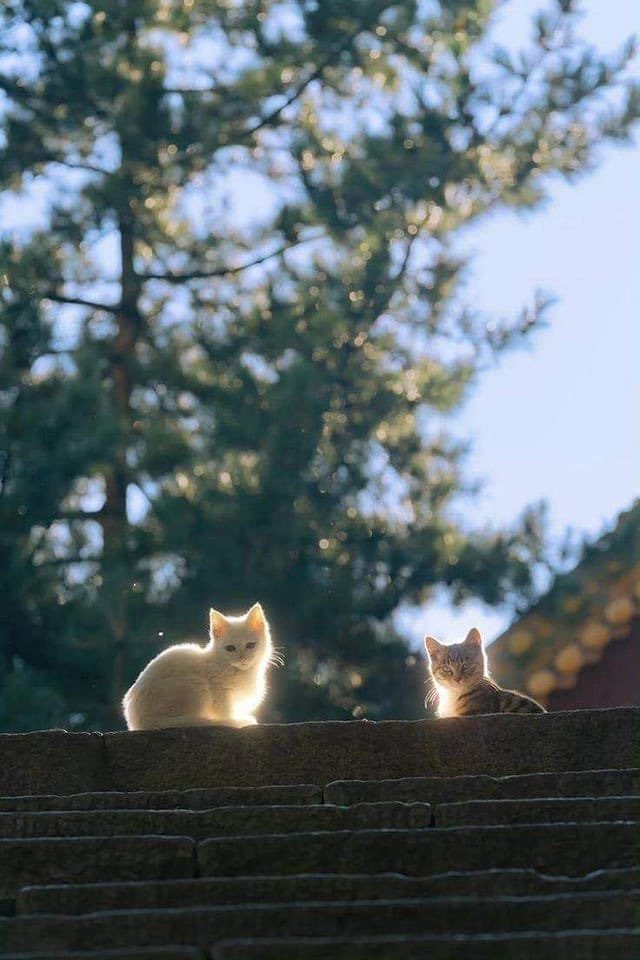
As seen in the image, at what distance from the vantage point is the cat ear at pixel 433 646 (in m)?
6.69

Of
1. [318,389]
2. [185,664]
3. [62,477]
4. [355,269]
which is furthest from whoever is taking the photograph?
[355,269]

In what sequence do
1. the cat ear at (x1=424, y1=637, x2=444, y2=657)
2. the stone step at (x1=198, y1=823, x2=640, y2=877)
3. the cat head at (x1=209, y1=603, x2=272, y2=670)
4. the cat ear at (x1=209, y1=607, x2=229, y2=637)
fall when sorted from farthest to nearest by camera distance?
the cat ear at (x1=424, y1=637, x2=444, y2=657) < the cat ear at (x1=209, y1=607, x2=229, y2=637) < the cat head at (x1=209, y1=603, x2=272, y2=670) < the stone step at (x1=198, y1=823, x2=640, y2=877)

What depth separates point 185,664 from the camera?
230 inches

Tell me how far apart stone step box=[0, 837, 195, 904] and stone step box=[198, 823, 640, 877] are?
0.07 meters

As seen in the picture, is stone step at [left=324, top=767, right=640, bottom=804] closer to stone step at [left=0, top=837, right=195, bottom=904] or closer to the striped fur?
stone step at [left=0, top=837, right=195, bottom=904]

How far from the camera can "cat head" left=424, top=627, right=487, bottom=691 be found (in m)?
6.41

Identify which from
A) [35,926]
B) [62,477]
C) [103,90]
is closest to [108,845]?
[35,926]

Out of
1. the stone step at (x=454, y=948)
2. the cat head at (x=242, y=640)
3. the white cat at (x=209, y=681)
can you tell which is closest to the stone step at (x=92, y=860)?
the stone step at (x=454, y=948)

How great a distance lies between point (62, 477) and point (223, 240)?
157 inches

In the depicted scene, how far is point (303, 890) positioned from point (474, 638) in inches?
139

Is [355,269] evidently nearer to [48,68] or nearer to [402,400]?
[402,400]

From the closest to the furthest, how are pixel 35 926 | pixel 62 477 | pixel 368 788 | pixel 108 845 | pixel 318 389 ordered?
pixel 35 926, pixel 108 845, pixel 368 788, pixel 62 477, pixel 318 389

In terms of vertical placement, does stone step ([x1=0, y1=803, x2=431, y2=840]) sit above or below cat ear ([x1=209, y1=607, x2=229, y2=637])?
below

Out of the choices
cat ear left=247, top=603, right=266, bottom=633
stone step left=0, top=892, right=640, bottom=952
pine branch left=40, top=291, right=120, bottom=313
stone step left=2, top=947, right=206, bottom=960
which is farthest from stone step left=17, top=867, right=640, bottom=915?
pine branch left=40, top=291, right=120, bottom=313
